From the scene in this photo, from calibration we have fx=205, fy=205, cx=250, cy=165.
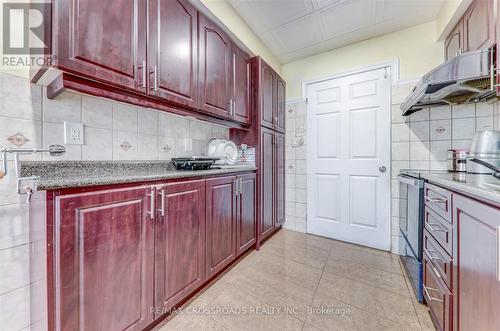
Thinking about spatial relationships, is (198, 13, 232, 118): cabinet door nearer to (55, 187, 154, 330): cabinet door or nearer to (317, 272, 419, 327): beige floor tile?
(55, 187, 154, 330): cabinet door

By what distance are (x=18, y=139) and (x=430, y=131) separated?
315 centimetres

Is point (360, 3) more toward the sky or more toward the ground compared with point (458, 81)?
more toward the sky

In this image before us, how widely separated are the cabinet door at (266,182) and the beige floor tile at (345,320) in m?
1.04

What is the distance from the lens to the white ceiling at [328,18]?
194cm

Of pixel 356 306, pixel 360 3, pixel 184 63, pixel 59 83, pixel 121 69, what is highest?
pixel 360 3

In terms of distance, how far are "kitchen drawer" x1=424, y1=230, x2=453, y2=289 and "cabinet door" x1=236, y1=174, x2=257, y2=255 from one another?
1376 millimetres

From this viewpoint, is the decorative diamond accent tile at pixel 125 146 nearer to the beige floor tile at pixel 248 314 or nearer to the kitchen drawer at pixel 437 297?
the beige floor tile at pixel 248 314

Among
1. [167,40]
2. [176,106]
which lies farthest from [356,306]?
[167,40]

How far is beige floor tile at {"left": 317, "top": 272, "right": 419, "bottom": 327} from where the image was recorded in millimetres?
1344

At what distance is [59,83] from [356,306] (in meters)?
2.18

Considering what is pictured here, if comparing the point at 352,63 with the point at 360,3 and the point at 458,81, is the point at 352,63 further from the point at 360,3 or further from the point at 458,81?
the point at 458,81

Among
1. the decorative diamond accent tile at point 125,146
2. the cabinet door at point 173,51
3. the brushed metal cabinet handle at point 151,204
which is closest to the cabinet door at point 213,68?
the cabinet door at point 173,51

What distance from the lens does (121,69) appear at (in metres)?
1.13

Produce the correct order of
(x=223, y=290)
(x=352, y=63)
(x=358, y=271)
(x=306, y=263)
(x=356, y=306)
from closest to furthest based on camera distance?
(x=356, y=306) → (x=223, y=290) → (x=358, y=271) → (x=306, y=263) → (x=352, y=63)
